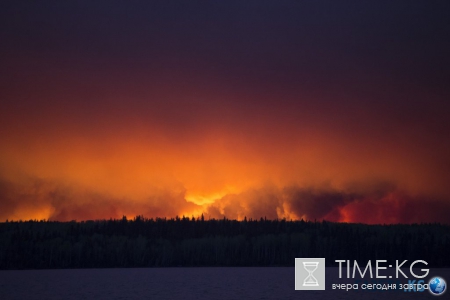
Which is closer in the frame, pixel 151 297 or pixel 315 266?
pixel 151 297

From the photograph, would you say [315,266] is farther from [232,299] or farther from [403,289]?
[232,299]

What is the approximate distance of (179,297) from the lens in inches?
4003

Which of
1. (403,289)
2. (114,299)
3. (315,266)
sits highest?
(315,266)

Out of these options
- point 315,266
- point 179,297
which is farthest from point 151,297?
point 315,266

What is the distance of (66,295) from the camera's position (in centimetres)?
10806

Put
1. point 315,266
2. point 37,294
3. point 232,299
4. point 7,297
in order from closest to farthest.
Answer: point 232,299, point 7,297, point 37,294, point 315,266

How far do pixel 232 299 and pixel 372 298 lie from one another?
1048 inches

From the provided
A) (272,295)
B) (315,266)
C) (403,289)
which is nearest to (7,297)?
(272,295)

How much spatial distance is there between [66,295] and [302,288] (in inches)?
2170

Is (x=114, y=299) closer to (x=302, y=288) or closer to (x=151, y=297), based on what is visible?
(x=151, y=297)

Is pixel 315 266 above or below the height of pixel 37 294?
above

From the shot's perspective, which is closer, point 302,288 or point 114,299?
point 114,299

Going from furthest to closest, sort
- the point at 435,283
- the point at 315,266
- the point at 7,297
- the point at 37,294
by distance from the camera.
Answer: the point at 315,266 → the point at 435,283 → the point at 37,294 → the point at 7,297

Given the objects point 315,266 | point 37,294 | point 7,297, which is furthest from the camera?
point 315,266
